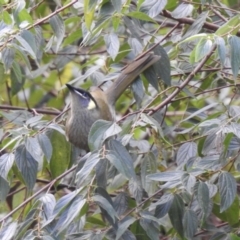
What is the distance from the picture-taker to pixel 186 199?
245cm

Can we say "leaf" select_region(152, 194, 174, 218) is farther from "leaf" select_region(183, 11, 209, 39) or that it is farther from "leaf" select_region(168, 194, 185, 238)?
"leaf" select_region(183, 11, 209, 39)

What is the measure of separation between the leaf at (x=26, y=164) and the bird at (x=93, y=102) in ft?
1.81

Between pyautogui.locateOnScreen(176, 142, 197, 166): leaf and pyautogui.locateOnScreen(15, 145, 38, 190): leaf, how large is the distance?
575mm

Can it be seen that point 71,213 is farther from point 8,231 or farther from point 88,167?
point 8,231

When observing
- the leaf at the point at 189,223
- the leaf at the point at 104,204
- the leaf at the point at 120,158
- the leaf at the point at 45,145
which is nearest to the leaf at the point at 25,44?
the leaf at the point at 45,145

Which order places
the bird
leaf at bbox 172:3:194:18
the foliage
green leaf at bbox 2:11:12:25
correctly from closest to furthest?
1. the foliage
2. green leaf at bbox 2:11:12:25
3. leaf at bbox 172:3:194:18
4. the bird

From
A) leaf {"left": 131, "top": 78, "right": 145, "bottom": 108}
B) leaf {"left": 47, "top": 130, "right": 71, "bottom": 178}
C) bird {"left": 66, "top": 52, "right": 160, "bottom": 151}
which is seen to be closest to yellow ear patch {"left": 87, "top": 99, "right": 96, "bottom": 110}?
bird {"left": 66, "top": 52, "right": 160, "bottom": 151}

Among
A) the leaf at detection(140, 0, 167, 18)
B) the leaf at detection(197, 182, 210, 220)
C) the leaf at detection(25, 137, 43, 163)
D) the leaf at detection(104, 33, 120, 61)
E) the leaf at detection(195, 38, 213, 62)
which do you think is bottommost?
the leaf at detection(197, 182, 210, 220)

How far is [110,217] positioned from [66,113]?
3.30ft

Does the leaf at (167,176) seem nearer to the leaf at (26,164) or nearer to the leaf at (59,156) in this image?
the leaf at (26,164)

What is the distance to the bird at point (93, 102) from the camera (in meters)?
2.86

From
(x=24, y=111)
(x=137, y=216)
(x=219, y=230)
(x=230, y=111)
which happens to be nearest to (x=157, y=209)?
→ (x=137, y=216)

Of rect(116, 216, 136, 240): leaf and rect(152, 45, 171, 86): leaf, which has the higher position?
rect(152, 45, 171, 86): leaf

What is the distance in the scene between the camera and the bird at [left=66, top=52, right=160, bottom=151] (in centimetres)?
286
